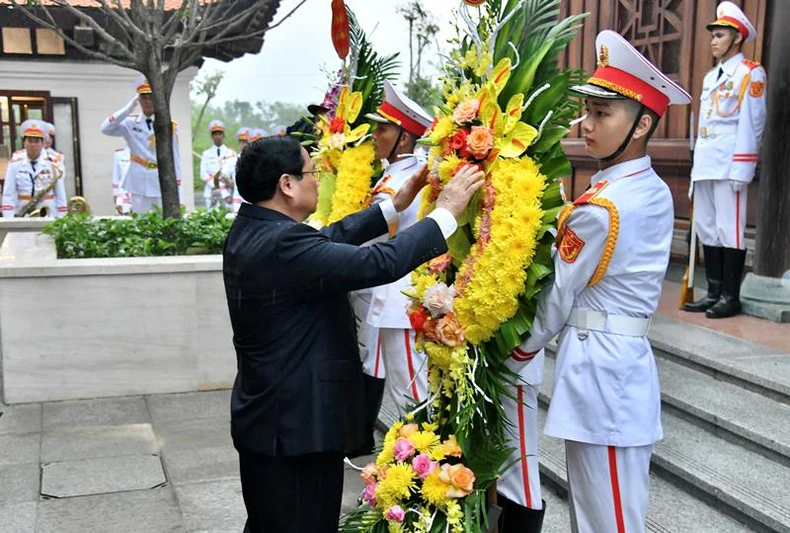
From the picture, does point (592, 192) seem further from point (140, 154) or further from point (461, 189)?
point (140, 154)

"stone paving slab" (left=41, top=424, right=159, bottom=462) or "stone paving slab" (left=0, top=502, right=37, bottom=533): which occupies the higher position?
"stone paving slab" (left=41, top=424, right=159, bottom=462)

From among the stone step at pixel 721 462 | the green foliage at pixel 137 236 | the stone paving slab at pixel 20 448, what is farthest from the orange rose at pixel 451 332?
the green foliage at pixel 137 236

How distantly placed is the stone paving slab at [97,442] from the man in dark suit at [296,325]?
2488 millimetres

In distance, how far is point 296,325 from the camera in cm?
257

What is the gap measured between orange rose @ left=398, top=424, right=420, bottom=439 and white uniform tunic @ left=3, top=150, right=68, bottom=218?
9.75 m

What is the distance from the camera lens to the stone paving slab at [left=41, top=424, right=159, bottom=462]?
4.88 metres

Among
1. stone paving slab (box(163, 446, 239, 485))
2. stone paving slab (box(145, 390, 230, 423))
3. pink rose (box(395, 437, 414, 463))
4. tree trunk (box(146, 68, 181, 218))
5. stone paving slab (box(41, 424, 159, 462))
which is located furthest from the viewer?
tree trunk (box(146, 68, 181, 218))

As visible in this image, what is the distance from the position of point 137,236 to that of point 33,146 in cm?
532

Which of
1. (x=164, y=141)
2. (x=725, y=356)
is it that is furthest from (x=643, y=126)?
(x=164, y=141)

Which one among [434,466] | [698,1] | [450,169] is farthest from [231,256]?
[698,1]

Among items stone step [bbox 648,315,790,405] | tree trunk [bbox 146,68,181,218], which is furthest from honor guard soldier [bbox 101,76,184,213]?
stone step [bbox 648,315,790,405]

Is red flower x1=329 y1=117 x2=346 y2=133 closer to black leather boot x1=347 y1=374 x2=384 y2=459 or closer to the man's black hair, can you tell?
black leather boot x1=347 y1=374 x2=384 y2=459

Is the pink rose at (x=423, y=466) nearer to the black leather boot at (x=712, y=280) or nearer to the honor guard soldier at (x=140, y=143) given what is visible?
the black leather boot at (x=712, y=280)

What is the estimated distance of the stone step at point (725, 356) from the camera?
4414 mm
